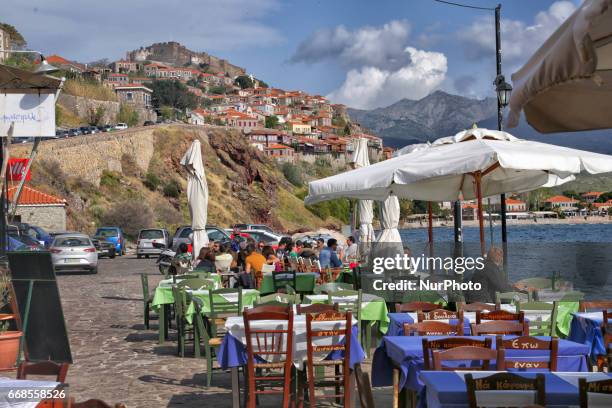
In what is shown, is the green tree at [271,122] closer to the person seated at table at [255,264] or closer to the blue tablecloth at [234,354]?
the person seated at table at [255,264]

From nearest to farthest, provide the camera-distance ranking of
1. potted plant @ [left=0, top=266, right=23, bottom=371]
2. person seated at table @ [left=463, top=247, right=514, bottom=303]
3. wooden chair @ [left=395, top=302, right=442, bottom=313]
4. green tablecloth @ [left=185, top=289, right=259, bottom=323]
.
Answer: wooden chair @ [left=395, top=302, right=442, bottom=313], potted plant @ [left=0, top=266, right=23, bottom=371], green tablecloth @ [left=185, top=289, right=259, bottom=323], person seated at table @ [left=463, top=247, right=514, bottom=303]

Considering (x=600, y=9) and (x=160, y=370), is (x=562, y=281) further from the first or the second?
(x=600, y=9)

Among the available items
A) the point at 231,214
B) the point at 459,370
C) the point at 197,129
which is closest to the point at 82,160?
the point at 231,214

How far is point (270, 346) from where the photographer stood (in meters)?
6.91

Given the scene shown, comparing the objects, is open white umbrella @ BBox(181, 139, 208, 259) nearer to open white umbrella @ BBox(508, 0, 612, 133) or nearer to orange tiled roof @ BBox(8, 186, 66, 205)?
open white umbrella @ BBox(508, 0, 612, 133)

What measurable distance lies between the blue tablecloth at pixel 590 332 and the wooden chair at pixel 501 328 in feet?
3.44

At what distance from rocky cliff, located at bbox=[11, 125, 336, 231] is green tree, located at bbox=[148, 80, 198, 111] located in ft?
185

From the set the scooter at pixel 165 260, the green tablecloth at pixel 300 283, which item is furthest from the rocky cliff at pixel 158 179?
the green tablecloth at pixel 300 283

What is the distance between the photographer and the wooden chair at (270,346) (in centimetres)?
673

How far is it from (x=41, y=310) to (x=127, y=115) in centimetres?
10447

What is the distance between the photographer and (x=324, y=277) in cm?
1547

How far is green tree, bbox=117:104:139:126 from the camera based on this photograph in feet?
358

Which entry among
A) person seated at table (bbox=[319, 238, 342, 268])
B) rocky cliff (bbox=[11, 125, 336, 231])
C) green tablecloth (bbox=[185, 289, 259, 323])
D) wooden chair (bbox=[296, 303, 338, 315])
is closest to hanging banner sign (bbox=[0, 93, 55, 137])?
green tablecloth (bbox=[185, 289, 259, 323])

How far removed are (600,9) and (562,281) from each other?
26.8ft
